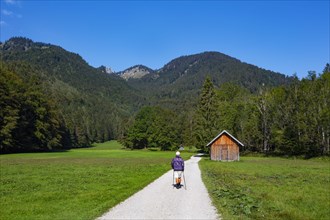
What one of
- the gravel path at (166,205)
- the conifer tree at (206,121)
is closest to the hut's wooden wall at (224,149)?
the conifer tree at (206,121)

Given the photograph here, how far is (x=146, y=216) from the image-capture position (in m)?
13.1

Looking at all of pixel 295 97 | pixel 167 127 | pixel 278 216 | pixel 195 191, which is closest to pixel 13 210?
pixel 195 191

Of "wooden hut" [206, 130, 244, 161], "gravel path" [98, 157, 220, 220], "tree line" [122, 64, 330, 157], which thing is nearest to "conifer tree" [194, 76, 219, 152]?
"tree line" [122, 64, 330, 157]

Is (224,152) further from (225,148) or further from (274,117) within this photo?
(274,117)

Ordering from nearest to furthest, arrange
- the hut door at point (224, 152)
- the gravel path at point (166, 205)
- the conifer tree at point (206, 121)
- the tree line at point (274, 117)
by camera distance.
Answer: the gravel path at point (166, 205) < the hut door at point (224, 152) < the tree line at point (274, 117) < the conifer tree at point (206, 121)

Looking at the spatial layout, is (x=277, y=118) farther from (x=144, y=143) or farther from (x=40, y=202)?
(x=40, y=202)

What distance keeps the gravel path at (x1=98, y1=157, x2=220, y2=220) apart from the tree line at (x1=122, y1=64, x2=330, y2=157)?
1947 inches

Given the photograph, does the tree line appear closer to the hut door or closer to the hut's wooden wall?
the hut's wooden wall

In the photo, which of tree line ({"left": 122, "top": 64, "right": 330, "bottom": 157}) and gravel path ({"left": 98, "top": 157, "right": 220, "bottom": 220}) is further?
tree line ({"left": 122, "top": 64, "right": 330, "bottom": 157})

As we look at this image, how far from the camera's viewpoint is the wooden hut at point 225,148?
2425 inches

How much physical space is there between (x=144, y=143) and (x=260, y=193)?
99.2 m

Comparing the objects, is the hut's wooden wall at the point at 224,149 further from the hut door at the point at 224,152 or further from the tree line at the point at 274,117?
the tree line at the point at 274,117

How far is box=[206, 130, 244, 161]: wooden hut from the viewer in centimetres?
6159

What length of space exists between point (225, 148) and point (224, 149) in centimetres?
25
